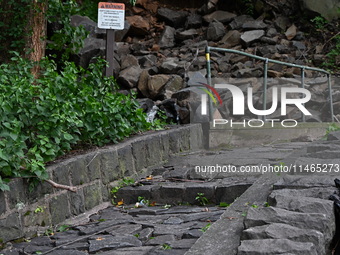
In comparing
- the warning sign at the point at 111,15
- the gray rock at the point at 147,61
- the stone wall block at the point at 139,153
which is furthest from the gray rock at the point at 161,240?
the gray rock at the point at 147,61

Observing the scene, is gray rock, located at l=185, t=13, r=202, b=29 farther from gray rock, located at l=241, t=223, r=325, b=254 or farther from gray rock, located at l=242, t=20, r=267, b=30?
gray rock, located at l=241, t=223, r=325, b=254

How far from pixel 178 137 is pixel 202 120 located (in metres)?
1.06

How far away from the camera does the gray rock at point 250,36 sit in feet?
47.0

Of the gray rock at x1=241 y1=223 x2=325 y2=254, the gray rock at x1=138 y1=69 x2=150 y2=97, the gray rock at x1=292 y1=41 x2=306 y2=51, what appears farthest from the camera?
the gray rock at x1=292 y1=41 x2=306 y2=51

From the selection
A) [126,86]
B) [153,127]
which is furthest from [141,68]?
[153,127]

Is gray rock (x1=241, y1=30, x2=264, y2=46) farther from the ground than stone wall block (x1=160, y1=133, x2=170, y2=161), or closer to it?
farther from the ground

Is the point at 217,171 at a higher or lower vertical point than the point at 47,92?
lower

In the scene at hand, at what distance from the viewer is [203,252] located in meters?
2.60

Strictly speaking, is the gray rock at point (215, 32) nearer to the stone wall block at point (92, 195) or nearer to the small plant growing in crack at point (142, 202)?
the small plant growing in crack at point (142, 202)

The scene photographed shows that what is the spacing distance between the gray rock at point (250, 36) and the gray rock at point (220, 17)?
4.28 ft

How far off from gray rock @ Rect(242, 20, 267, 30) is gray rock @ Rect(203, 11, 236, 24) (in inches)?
28.7

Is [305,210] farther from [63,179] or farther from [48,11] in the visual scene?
[48,11]

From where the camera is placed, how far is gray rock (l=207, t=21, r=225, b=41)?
49.9 feet

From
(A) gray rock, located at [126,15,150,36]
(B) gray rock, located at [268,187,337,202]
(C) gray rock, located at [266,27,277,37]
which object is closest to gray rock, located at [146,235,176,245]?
(B) gray rock, located at [268,187,337,202]
